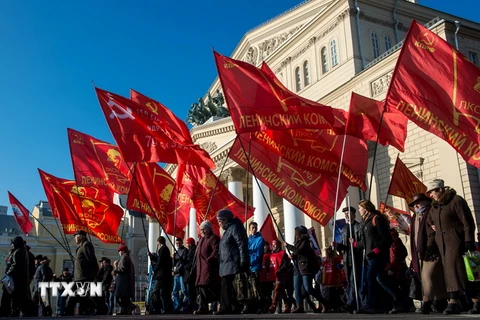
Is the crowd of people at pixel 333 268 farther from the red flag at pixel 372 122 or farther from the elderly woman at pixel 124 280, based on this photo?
the red flag at pixel 372 122

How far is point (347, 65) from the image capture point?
76.8ft

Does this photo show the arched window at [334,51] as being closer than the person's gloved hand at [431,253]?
No

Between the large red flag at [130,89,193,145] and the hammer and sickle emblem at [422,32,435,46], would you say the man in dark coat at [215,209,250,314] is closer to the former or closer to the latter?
the hammer and sickle emblem at [422,32,435,46]

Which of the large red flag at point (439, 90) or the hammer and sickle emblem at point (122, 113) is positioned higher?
the hammer and sickle emblem at point (122, 113)

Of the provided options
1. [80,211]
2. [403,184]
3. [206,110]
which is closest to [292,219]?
[403,184]

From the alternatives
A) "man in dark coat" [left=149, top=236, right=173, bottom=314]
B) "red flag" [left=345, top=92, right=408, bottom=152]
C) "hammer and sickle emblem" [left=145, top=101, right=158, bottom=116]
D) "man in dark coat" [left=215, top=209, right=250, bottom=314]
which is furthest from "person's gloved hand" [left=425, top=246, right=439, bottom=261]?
"hammer and sickle emblem" [left=145, top=101, right=158, bottom=116]

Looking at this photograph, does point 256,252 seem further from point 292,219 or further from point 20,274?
point 292,219

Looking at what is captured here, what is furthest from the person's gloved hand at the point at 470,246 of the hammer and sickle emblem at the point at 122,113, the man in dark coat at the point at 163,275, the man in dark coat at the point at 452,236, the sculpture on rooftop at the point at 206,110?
the sculpture on rooftop at the point at 206,110

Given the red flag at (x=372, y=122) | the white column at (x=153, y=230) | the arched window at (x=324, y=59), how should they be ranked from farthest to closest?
the white column at (x=153, y=230)
the arched window at (x=324, y=59)
the red flag at (x=372, y=122)

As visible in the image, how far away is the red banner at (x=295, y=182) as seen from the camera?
33.0ft

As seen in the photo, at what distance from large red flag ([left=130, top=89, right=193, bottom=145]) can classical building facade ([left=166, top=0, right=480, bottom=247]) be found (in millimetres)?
8410

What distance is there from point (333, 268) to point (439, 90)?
378 cm

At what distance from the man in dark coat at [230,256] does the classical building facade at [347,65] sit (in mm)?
11293

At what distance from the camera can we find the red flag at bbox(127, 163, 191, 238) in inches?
518
